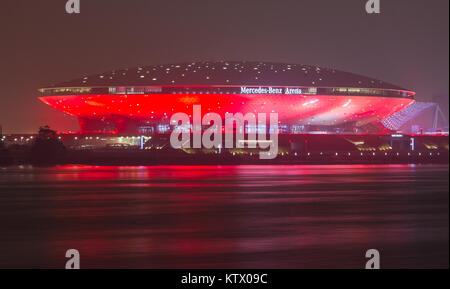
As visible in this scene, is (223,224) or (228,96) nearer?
(223,224)

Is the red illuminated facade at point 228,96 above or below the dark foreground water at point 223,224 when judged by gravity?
above

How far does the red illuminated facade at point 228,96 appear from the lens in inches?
2815

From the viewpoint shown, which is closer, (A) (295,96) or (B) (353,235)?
(B) (353,235)

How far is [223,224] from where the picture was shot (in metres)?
12.2

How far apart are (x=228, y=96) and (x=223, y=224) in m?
59.3

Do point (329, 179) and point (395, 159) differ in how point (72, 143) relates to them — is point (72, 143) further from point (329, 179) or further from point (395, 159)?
point (329, 179)

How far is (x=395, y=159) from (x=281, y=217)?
29.5 meters

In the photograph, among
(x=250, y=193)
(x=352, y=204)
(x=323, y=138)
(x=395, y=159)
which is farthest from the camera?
(x=323, y=138)

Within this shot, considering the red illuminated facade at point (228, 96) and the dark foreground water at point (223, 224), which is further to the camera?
the red illuminated facade at point (228, 96)

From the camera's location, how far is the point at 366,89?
75.7m

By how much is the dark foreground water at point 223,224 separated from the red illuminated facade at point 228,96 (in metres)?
51.0

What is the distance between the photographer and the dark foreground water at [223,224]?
30.9 ft
